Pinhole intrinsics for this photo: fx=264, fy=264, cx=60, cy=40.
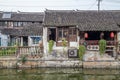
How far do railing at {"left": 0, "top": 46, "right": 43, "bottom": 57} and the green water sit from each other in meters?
1.85

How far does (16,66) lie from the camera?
2191cm

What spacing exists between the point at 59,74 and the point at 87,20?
7.56 m

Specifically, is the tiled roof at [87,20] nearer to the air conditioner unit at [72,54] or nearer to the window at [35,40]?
the air conditioner unit at [72,54]

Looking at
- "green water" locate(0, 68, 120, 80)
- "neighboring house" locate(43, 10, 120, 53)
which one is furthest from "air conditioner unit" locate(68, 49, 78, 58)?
"green water" locate(0, 68, 120, 80)

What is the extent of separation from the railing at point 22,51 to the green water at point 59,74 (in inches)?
73.0

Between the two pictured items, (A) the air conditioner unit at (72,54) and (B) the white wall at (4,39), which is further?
(B) the white wall at (4,39)

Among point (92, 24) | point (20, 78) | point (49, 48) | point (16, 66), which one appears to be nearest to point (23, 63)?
point (16, 66)

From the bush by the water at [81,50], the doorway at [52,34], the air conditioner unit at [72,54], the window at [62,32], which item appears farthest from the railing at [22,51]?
the bush by the water at [81,50]

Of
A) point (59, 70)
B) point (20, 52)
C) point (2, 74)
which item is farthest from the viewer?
point (20, 52)

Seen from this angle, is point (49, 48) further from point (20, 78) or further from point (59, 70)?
point (20, 78)

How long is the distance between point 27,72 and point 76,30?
20.5ft

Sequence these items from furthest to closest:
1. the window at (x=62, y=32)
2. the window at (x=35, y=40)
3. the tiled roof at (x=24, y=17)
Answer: the tiled roof at (x=24, y=17) → the window at (x=35, y=40) → the window at (x=62, y=32)

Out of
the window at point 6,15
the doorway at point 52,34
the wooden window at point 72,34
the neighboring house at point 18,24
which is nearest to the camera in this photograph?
the wooden window at point 72,34

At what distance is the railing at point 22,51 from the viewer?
2258 cm
